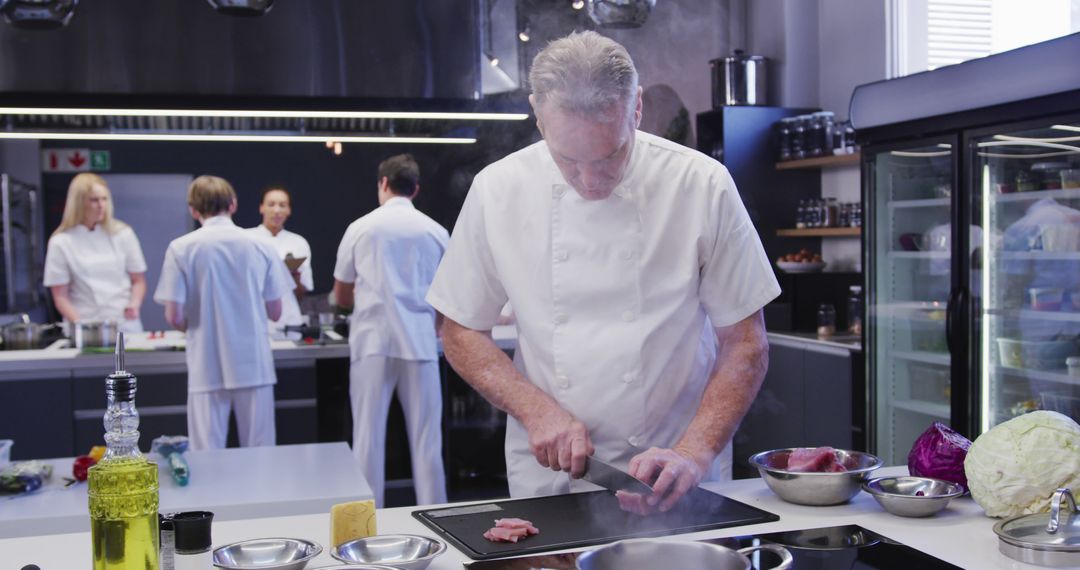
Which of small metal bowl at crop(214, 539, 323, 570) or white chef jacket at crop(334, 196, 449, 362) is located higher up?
white chef jacket at crop(334, 196, 449, 362)

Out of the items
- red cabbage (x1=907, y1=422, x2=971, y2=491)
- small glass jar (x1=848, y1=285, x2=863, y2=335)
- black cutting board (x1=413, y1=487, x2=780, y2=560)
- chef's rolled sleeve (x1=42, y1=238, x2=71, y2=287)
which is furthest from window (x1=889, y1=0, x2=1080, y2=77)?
chef's rolled sleeve (x1=42, y1=238, x2=71, y2=287)

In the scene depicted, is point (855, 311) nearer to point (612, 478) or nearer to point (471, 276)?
point (471, 276)

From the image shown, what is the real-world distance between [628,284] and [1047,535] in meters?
0.89

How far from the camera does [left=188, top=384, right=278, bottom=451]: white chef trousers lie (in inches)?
190

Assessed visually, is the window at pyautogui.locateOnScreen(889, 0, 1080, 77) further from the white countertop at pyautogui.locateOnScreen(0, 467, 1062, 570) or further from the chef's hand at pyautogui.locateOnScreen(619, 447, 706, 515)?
the chef's hand at pyautogui.locateOnScreen(619, 447, 706, 515)

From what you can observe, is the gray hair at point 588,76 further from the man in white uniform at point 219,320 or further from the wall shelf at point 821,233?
the wall shelf at point 821,233

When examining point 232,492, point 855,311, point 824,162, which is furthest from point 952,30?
point 232,492

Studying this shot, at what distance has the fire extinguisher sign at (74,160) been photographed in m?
8.54

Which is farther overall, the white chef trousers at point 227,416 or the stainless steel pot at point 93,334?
the stainless steel pot at point 93,334

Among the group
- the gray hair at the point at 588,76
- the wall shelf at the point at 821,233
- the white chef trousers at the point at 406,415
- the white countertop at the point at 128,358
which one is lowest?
the white chef trousers at the point at 406,415

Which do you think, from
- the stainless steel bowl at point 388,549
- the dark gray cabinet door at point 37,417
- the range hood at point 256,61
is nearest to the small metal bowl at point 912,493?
the stainless steel bowl at point 388,549

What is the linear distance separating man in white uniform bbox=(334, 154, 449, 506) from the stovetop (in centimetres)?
355

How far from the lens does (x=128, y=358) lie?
16.2 ft

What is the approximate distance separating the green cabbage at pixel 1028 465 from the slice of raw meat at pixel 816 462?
245mm
